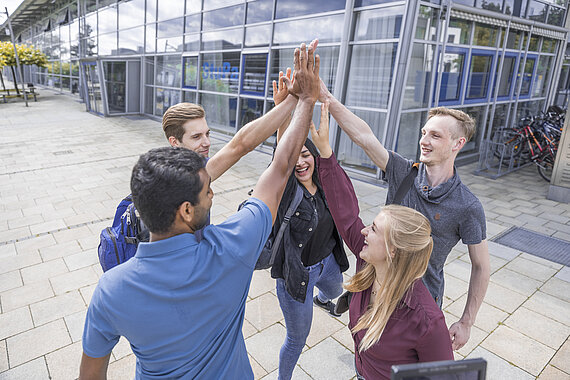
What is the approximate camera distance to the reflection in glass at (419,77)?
7.52m

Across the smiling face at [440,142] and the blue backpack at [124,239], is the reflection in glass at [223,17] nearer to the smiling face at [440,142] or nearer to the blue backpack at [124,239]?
the smiling face at [440,142]

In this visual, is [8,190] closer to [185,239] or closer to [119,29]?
[185,239]

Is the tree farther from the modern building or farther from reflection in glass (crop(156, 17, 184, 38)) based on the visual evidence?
reflection in glass (crop(156, 17, 184, 38))

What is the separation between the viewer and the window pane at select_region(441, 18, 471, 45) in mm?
7973

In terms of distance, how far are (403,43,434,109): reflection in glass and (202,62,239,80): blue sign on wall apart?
5399 mm

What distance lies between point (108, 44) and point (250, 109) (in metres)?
12.5

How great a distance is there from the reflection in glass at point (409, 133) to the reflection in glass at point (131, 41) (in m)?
12.9

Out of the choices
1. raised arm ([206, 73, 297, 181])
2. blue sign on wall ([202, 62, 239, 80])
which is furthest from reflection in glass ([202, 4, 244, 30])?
raised arm ([206, 73, 297, 181])

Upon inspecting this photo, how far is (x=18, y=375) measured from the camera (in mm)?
2768

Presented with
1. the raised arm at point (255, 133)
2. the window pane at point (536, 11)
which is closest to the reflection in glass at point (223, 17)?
the window pane at point (536, 11)

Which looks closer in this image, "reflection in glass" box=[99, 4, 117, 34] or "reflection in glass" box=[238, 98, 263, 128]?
"reflection in glass" box=[238, 98, 263, 128]

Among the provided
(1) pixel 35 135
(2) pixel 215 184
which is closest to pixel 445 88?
(2) pixel 215 184

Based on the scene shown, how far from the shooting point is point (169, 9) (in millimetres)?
13969

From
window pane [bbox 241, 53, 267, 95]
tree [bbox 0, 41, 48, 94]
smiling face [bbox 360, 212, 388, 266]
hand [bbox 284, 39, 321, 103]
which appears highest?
tree [bbox 0, 41, 48, 94]
